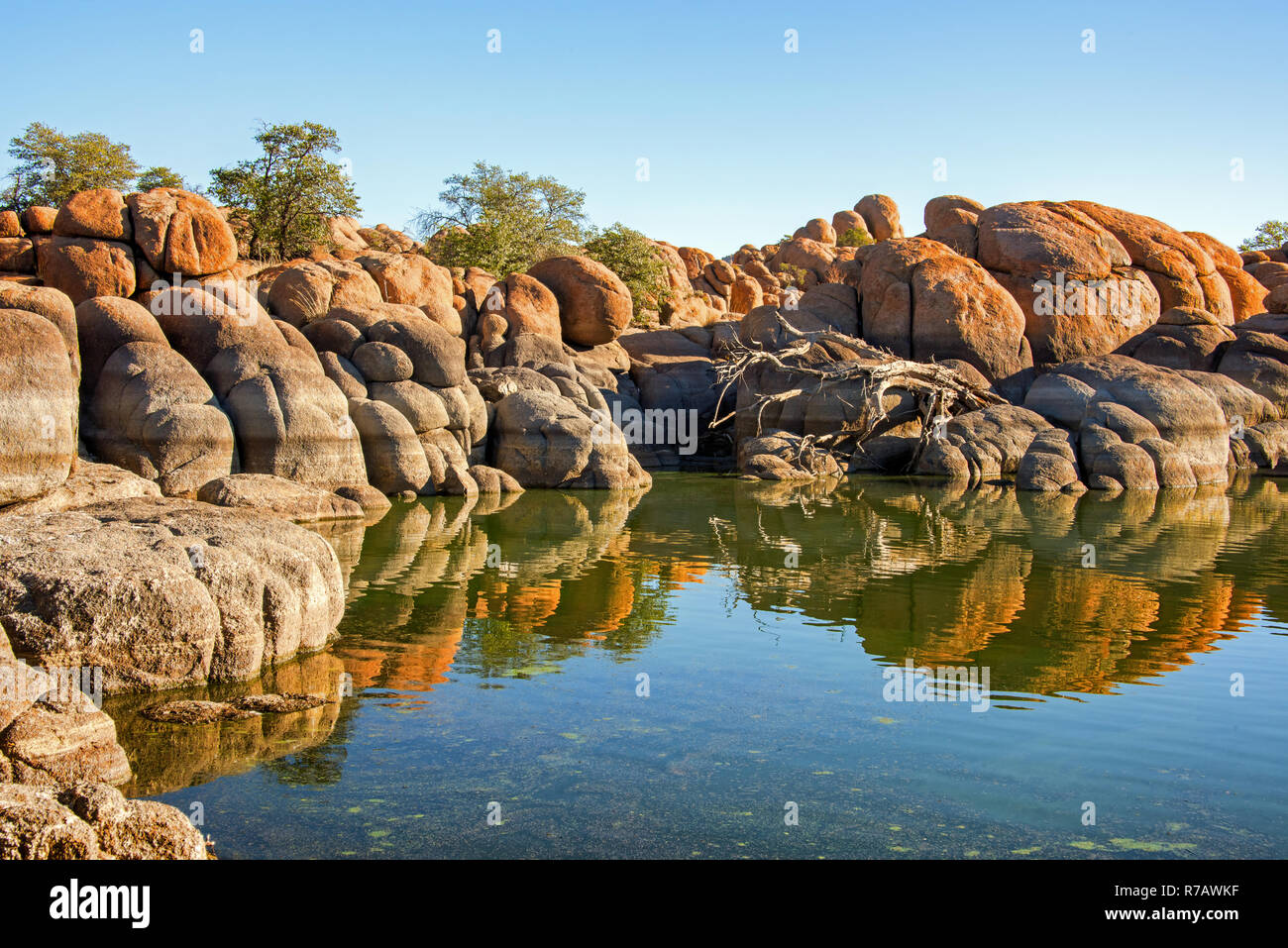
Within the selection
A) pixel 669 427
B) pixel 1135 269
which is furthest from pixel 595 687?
pixel 1135 269

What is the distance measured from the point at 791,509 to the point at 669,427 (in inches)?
420

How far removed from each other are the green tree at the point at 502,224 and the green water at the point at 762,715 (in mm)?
22824

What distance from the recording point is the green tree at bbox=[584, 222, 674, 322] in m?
39.6

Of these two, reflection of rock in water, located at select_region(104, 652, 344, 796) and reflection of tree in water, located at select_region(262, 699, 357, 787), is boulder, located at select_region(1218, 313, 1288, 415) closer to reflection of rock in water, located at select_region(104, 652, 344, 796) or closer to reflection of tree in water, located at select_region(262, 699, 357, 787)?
reflection of rock in water, located at select_region(104, 652, 344, 796)

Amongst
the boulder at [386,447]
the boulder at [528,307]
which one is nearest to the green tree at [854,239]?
the boulder at [528,307]

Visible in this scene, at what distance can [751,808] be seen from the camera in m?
5.64

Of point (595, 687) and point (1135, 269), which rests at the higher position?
point (1135, 269)

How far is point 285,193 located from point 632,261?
1367 centimetres

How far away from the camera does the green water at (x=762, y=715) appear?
212 inches

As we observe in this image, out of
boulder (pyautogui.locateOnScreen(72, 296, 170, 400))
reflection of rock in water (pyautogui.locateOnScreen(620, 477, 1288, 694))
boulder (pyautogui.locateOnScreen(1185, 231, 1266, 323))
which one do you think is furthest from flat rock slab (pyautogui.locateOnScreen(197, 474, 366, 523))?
boulder (pyautogui.locateOnScreen(1185, 231, 1266, 323))

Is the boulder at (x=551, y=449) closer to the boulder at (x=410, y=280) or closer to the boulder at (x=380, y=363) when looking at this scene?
the boulder at (x=380, y=363)

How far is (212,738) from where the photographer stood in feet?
21.0

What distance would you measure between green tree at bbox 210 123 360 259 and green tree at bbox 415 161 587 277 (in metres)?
5.41
